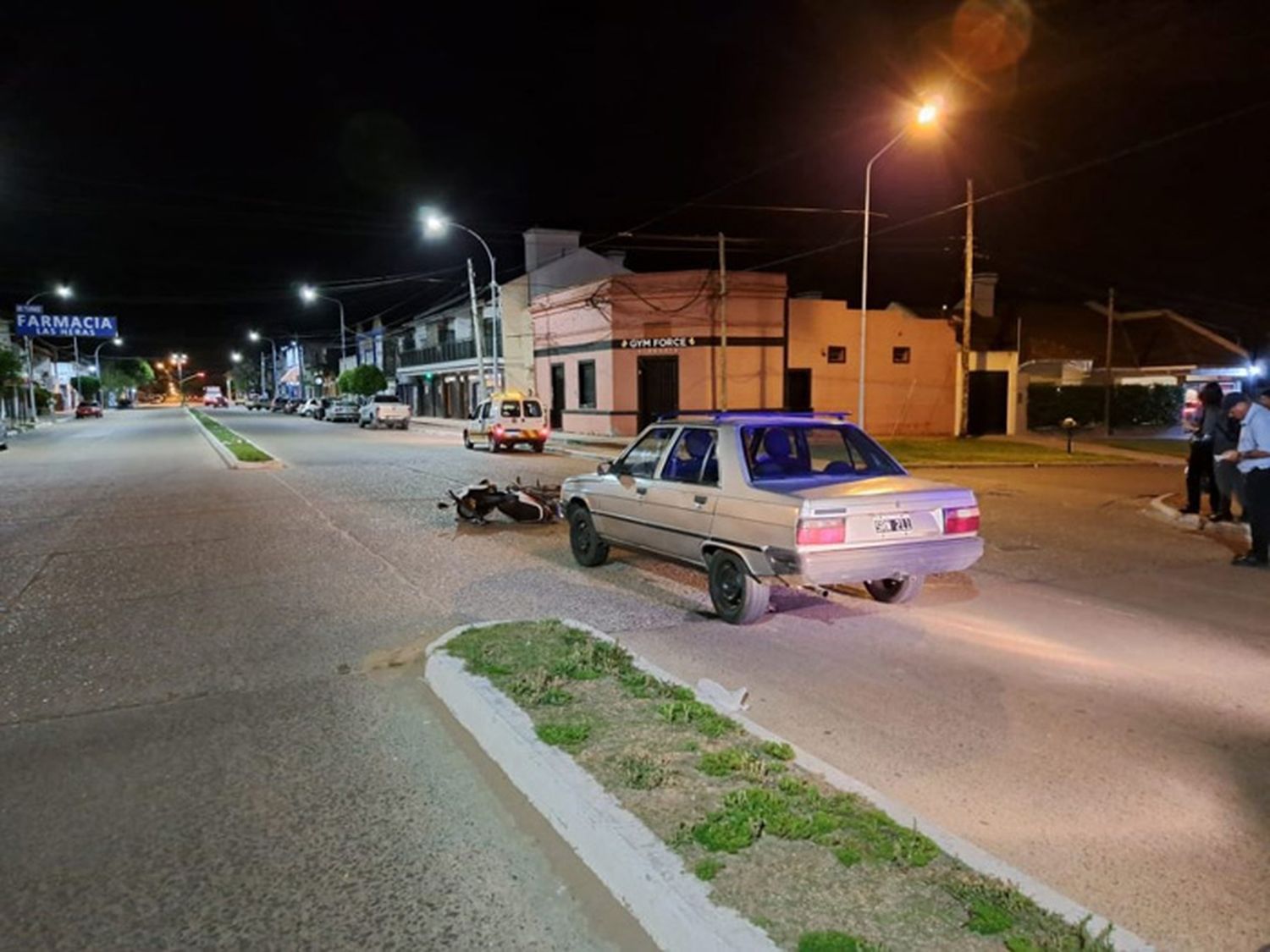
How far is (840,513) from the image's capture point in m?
6.25

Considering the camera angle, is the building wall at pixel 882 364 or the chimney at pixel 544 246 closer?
the building wall at pixel 882 364

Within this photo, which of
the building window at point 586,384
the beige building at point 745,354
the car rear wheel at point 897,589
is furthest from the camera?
the building window at point 586,384

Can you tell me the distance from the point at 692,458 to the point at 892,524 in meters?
2.03

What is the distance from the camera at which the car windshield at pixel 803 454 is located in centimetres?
721

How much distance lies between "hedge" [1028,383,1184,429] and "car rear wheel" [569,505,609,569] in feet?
97.5

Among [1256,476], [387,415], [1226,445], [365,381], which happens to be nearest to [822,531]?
[1256,476]

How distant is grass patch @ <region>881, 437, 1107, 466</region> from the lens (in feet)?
73.6

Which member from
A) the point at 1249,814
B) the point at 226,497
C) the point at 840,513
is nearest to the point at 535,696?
the point at 840,513

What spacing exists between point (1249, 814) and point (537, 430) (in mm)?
24879

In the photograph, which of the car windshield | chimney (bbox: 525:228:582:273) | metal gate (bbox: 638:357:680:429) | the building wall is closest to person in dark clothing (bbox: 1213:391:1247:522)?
the car windshield

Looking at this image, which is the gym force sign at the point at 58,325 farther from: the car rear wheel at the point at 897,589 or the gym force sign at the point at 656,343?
the car rear wheel at the point at 897,589

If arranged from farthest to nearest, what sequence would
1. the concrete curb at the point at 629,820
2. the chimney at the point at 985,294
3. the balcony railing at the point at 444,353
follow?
the balcony railing at the point at 444,353 < the chimney at the point at 985,294 < the concrete curb at the point at 629,820

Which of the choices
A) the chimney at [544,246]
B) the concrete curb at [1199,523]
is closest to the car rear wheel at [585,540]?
the concrete curb at [1199,523]

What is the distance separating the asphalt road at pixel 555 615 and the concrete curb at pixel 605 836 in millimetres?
124
